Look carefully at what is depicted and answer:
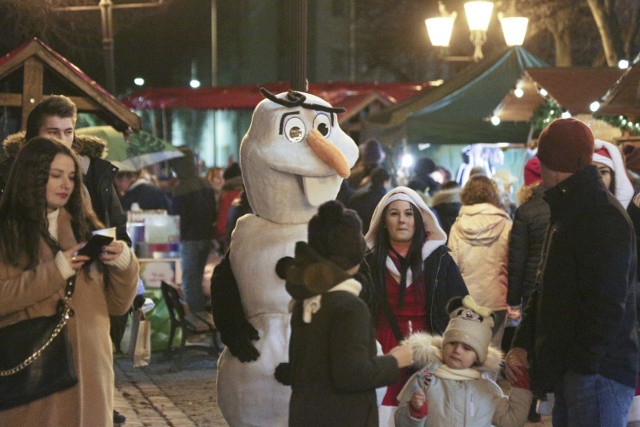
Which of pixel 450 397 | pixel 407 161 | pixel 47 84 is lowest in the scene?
pixel 450 397

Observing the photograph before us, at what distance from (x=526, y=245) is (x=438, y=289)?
3.43m

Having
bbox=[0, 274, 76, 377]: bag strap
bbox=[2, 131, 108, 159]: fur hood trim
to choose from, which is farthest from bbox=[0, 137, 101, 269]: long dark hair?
bbox=[2, 131, 108, 159]: fur hood trim

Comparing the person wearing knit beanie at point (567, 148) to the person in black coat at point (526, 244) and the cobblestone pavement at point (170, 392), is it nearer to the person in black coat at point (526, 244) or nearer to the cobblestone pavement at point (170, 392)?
the person in black coat at point (526, 244)

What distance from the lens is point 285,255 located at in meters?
6.57

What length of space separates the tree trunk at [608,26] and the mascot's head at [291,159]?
57.2 feet

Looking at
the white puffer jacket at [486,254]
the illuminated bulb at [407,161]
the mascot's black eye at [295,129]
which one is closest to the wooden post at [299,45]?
the mascot's black eye at [295,129]

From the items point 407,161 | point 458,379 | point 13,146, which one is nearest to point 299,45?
point 13,146

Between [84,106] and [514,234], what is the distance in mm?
4581

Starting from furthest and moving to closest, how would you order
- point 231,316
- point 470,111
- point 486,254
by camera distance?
point 470,111, point 486,254, point 231,316

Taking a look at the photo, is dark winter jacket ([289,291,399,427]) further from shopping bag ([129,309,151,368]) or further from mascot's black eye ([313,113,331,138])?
shopping bag ([129,309,151,368])

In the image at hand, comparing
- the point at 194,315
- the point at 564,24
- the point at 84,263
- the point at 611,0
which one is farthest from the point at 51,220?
the point at 564,24

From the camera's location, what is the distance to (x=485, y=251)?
11336 millimetres

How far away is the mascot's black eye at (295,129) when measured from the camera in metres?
6.82

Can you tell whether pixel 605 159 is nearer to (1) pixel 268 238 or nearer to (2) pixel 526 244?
(1) pixel 268 238
